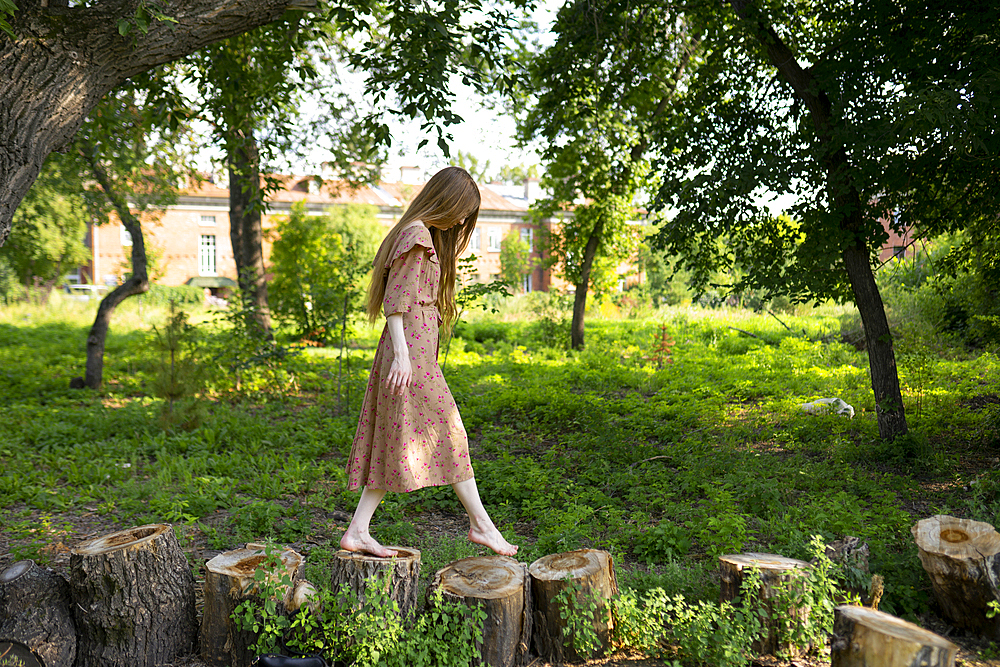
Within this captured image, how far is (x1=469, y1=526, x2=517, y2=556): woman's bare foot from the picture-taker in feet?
10.6

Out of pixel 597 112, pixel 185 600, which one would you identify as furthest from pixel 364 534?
pixel 597 112

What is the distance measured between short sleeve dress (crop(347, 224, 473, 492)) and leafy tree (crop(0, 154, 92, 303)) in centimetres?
870

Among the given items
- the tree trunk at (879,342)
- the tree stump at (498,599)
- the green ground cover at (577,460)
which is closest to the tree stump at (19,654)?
the green ground cover at (577,460)

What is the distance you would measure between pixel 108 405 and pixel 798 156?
8.75 m

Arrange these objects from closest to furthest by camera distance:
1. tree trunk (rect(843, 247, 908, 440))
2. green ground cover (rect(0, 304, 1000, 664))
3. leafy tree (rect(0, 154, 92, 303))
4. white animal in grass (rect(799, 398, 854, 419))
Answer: green ground cover (rect(0, 304, 1000, 664)) → tree trunk (rect(843, 247, 908, 440)) → white animal in grass (rect(799, 398, 854, 419)) → leafy tree (rect(0, 154, 92, 303))

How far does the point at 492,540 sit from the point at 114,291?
8395 mm

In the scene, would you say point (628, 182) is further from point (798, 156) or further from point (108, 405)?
point (108, 405)

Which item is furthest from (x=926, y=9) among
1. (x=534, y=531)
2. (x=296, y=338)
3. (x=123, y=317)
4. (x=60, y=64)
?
(x=123, y=317)

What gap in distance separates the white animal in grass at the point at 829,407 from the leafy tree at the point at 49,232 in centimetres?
1062

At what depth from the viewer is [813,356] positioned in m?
10.6

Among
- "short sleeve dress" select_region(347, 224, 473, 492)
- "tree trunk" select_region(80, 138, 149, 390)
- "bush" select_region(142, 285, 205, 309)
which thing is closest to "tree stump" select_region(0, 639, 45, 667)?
"short sleeve dress" select_region(347, 224, 473, 492)

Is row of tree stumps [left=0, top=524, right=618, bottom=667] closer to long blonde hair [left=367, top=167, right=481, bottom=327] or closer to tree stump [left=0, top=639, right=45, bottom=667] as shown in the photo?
tree stump [left=0, top=639, right=45, bottom=667]

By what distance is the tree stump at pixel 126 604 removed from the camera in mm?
2807

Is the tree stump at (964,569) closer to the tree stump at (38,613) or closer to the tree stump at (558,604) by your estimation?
the tree stump at (558,604)
